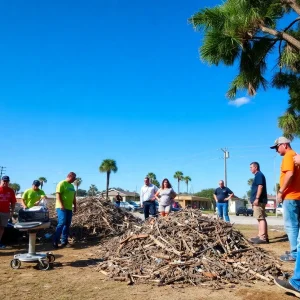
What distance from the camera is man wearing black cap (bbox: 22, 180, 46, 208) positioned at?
836 cm

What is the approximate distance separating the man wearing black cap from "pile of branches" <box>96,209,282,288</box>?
2.69 meters

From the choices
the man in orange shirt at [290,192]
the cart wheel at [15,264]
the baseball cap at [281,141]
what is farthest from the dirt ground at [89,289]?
the baseball cap at [281,141]

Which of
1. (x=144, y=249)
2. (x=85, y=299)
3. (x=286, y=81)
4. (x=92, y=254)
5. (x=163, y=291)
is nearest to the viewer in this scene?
(x=85, y=299)

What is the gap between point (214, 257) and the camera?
5348 mm

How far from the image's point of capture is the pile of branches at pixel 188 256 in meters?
4.87

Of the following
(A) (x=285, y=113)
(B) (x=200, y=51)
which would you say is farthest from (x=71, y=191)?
(A) (x=285, y=113)

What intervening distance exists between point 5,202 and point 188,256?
4.53m

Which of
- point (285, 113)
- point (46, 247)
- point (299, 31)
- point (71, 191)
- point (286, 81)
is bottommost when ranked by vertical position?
point (46, 247)

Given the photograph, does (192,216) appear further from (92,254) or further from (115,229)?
(115,229)

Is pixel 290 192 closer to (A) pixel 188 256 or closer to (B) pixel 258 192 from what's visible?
(A) pixel 188 256

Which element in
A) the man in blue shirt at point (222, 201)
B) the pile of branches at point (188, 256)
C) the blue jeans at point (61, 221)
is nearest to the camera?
the pile of branches at point (188, 256)

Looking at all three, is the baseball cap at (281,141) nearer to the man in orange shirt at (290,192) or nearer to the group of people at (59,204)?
the man in orange shirt at (290,192)

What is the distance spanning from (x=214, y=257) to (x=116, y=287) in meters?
1.70

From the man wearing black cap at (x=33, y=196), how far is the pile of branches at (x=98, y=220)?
5.36ft
